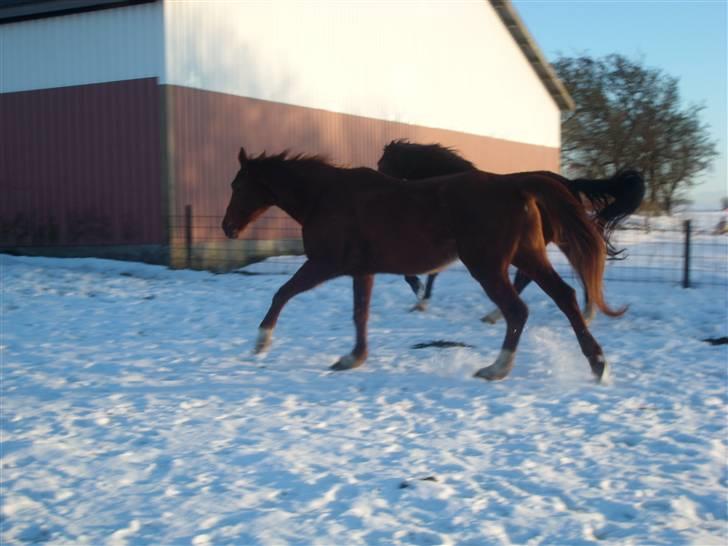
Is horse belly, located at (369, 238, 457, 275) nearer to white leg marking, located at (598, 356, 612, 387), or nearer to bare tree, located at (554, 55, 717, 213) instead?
white leg marking, located at (598, 356, 612, 387)

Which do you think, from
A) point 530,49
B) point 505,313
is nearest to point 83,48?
point 505,313

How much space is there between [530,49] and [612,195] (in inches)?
768

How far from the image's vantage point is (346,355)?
650cm

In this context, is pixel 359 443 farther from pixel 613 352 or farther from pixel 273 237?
pixel 273 237

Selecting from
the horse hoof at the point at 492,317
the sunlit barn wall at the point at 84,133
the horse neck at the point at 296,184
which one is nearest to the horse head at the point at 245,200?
the horse neck at the point at 296,184

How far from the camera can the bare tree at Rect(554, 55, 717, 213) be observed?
32.2 metres

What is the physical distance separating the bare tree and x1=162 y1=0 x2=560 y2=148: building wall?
6.99 metres

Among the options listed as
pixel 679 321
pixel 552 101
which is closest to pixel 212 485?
pixel 679 321

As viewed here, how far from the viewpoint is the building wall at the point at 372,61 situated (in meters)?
14.5

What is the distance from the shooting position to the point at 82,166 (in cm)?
1427

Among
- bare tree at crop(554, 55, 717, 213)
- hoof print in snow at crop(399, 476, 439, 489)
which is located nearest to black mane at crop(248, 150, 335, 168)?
hoof print in snow at crop(399, 476, 439, 489)

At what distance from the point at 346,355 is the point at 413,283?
2.68 m

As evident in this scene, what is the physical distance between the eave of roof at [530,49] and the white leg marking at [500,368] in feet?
62.9

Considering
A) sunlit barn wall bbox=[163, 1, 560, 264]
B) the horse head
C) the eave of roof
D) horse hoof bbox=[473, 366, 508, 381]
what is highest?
the eave of roof
